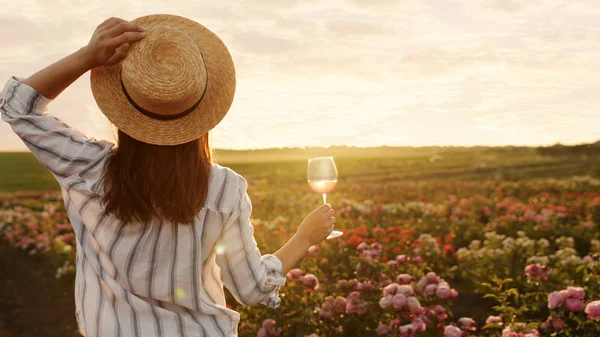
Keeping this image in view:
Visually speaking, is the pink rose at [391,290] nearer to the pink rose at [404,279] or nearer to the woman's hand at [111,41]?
the pink rose at [404,279]

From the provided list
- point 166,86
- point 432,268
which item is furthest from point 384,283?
point 166,86

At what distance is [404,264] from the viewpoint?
18.0ft

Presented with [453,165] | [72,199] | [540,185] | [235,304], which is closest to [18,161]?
[453,165]

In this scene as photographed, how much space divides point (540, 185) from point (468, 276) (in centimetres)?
784

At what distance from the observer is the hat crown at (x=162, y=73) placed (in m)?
1.88

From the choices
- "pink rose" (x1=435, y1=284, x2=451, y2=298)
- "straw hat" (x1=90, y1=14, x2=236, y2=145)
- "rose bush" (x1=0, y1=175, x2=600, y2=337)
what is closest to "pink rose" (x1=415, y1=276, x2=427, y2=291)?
"rose bush" (x1=0, y1=175, x2=600, y2=337)

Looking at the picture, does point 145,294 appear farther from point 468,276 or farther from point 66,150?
point 468,276

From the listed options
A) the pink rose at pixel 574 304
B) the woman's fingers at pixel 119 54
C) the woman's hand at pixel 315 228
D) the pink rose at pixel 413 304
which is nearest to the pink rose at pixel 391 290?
the pink rose at pixel 413 304

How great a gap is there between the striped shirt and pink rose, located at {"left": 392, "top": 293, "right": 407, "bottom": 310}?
2.39 metres

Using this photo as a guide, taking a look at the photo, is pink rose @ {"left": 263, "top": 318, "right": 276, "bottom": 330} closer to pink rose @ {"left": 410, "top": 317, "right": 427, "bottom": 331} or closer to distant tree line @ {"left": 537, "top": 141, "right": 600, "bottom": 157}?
pink rose @ {"left": 410, "top": 317, "right": 427, "bottom": 331}

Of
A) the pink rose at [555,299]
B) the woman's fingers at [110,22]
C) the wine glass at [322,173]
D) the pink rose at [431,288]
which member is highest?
the woman's fingers at [110,22]

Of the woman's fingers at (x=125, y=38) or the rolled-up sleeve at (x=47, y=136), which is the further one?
the rolled-up sleeve at (x=47, y=136)

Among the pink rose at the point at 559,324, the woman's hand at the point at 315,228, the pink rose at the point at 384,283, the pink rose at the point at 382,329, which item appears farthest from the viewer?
the pink rose at the point at 384,283

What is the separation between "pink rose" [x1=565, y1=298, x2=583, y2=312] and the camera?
161 inches
